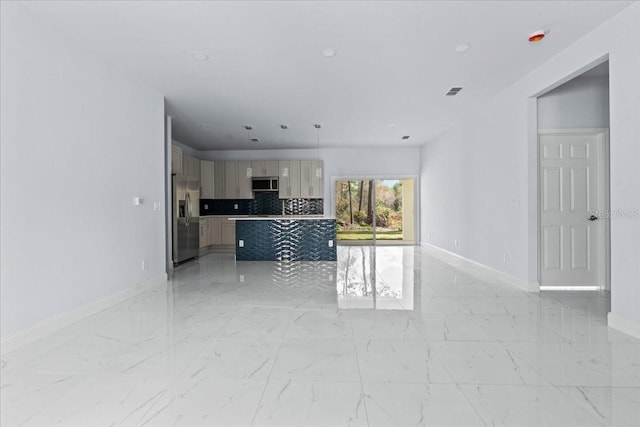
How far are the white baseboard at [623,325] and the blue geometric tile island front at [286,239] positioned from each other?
170 inches

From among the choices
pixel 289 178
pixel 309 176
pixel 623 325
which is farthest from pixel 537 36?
pixel 289 178

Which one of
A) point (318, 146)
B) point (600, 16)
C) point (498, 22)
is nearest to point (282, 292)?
point (498, 22)

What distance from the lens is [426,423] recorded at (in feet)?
5.63

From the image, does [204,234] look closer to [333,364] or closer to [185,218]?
[185,218]

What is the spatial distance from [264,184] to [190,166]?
1.88 meters

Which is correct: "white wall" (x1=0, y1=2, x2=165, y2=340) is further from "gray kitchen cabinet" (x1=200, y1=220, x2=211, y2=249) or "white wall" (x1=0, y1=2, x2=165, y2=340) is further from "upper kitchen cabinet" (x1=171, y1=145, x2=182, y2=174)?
"gray kitchen cabinet" (x1=200, y1=220, x2=211, y2=249)

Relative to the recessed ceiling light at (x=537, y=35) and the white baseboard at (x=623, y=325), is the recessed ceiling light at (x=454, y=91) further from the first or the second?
the white baseboard at (x=623, y=325)

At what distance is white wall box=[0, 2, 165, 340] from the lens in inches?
106

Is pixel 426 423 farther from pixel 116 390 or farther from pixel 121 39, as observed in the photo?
pixel 121 39

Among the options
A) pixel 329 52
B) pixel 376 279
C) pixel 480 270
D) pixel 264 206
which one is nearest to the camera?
pixel 329 52

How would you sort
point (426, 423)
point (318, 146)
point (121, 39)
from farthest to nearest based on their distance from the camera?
point (318, 146), point (121, 39), point (426, 423)

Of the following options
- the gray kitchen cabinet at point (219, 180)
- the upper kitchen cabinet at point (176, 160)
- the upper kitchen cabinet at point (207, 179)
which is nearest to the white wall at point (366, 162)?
the gray kitchen cabinet at point (219, 180)

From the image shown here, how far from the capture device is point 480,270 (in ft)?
18.3

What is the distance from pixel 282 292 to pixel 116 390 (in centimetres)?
239
